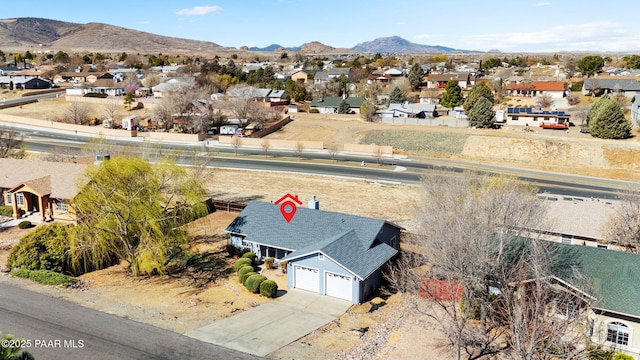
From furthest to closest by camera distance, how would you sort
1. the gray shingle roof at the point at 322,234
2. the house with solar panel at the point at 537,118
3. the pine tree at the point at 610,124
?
the house with solar panel at the point at 537,118 < the pine tree at the point at 610,124 < the gray shingle roof at the point at 322,234

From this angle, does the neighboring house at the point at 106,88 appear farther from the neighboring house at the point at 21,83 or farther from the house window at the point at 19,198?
the house window at the point at 19,198

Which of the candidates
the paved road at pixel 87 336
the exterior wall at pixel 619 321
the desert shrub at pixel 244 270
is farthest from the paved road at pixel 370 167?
the exterior wall at pixel 619 321

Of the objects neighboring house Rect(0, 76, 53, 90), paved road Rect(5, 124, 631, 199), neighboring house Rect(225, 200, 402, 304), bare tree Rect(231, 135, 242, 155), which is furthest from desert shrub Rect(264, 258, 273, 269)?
neighboring house Rect(0, 76, 53, 90)

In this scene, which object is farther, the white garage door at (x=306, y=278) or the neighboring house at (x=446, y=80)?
the neighboring house at (x=446, y=80)

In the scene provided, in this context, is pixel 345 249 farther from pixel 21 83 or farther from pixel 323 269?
pixel 21 83

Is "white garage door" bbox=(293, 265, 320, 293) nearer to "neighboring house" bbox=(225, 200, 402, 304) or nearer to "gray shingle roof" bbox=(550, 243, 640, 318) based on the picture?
"neighboring house" bbox=(225, 200, 402, 304)

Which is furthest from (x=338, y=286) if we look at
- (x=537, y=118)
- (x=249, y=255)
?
(x=537, y=118)

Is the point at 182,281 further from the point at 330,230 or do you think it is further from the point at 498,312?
the point at 498,312
